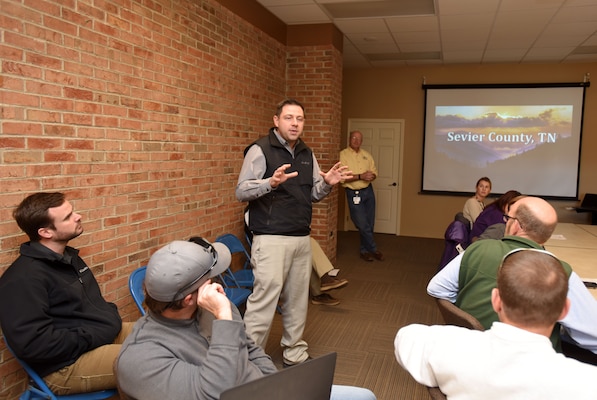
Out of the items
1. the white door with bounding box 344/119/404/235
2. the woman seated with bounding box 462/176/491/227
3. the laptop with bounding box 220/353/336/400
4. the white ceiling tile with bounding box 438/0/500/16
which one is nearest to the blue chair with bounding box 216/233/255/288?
the woman seated with bounding box 462/176/491/227

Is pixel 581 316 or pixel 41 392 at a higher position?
pixel 581 316

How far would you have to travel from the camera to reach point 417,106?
8.20 m

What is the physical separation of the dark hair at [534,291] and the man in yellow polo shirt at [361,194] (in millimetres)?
5092

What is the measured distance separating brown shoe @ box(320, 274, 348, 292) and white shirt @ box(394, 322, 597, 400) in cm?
312

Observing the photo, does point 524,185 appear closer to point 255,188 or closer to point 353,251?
point 353,251

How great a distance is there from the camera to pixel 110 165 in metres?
2.76

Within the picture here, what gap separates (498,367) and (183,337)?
0.89 metres

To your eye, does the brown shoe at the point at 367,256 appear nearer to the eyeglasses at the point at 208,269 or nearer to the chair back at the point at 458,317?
the chair back at the point at 458,317

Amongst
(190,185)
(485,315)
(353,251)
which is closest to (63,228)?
(190,185)

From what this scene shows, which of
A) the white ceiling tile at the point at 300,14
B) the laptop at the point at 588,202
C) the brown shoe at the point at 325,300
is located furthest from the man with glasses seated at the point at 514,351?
the laptop at the point at 588,202

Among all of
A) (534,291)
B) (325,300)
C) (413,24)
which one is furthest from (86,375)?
(413,24)

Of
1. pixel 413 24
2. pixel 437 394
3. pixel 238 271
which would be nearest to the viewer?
pixel 437 394

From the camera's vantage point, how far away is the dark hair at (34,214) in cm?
208

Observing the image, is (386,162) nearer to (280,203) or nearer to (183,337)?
(280,203)
